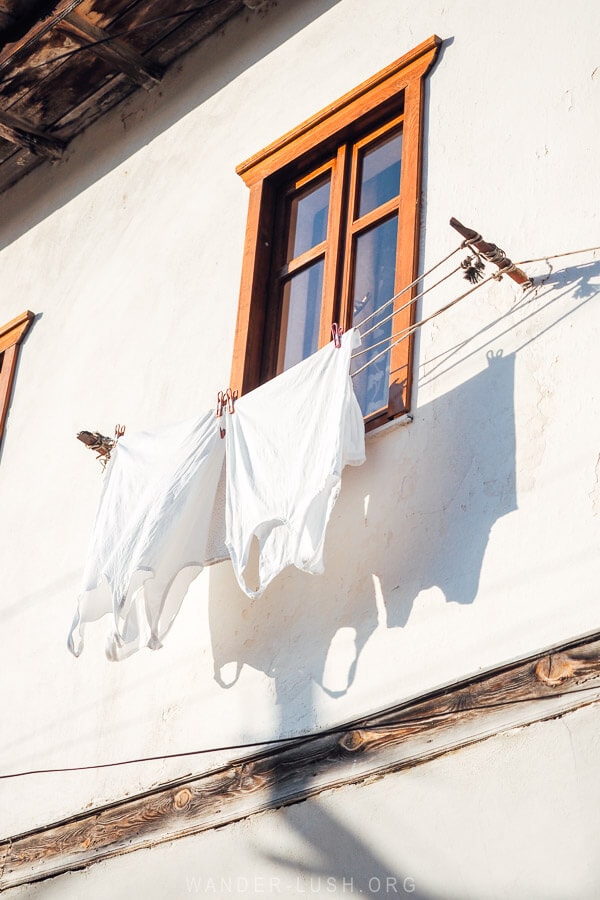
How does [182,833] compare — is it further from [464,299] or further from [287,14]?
[287,14]

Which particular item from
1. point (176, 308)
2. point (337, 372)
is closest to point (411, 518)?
point (337, 372)

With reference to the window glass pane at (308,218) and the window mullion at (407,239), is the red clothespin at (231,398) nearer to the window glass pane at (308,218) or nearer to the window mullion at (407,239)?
the window mullion at (407,239)

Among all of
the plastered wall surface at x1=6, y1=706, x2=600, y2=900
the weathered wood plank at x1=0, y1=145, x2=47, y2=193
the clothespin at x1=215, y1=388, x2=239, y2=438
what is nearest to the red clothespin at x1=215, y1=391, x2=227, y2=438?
the clothespin at x1=215, y1=388, x2=239, y2=438

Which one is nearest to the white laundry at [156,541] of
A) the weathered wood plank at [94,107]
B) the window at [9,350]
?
the window at [9,350]

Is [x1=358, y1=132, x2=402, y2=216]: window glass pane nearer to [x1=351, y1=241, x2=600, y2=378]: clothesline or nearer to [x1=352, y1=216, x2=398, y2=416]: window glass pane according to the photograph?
[x1=352, y1=216, x2=398, y2=416]: window glass pane

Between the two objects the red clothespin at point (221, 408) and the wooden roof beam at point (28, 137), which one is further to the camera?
the wooden roof beam at point (28, 137)

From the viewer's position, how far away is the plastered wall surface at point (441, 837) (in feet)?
12.2

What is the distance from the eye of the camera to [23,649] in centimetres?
610

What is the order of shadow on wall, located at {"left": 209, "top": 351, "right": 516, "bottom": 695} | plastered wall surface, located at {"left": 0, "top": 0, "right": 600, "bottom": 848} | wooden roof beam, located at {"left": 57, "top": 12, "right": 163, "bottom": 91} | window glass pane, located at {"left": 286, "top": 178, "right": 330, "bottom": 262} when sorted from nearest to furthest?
1. plastered wall surface, located at {"left": 0, "top": 0, "right": 600, "bottom": 848}
2. shadow on wall, located at {"left": 209, "top": 351, "right": 516, "bottom": 695}
3. window glass pane, located at {"left": 286, "top": 178, "right": 330, "bottom": 262}
4. wooden roof beam, located at {"left": 57, "top": 12, "right": 163, "bottom": 91}

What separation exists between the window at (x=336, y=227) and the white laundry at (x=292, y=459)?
0.47 m

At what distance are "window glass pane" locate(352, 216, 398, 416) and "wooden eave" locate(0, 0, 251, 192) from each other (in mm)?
2128

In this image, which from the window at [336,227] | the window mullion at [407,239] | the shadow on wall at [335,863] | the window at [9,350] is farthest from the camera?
the window at [9,350]

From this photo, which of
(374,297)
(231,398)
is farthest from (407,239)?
(231,398)

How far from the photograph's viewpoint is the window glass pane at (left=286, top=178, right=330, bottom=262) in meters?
6.18
